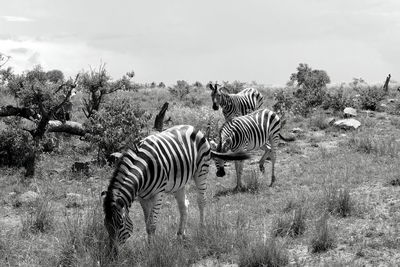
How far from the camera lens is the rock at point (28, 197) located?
9.97m

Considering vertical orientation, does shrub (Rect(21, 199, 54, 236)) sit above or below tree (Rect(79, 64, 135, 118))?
below

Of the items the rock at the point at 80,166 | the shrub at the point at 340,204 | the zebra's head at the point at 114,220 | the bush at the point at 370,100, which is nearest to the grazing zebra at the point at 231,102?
the rock at the point at 80,166

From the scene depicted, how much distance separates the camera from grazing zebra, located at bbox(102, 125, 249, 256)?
595 centimetres

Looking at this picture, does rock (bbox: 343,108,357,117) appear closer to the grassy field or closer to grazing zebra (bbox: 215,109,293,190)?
the grassy field

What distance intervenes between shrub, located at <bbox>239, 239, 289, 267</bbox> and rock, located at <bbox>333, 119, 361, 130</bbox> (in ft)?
42.5

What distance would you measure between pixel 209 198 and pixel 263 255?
14.0ft

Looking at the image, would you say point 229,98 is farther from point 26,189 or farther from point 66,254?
point 66,254

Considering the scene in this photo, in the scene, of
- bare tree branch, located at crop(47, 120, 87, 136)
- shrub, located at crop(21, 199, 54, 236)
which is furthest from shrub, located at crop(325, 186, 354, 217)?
bare tree branch, located at crop(47, 120, 87, 136)

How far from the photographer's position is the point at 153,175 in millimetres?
6660

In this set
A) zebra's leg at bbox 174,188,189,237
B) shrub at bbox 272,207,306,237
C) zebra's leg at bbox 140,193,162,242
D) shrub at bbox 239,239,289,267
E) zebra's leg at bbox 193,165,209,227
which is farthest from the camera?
zebra's leg at bbox 193,165,209,227

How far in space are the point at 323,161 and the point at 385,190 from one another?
13.1 feet

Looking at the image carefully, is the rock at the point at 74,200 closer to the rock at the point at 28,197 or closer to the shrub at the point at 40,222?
the rock at the point at 28,197

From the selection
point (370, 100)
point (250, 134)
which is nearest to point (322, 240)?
point (250, 134)

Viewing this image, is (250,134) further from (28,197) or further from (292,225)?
(28,197)
